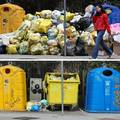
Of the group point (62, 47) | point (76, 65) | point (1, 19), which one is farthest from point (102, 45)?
point (1, 19)

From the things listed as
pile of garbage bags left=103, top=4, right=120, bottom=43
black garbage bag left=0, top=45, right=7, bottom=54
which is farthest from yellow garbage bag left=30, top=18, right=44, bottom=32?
pile of garbage bags left=103, top=4, right=120, bottom=43

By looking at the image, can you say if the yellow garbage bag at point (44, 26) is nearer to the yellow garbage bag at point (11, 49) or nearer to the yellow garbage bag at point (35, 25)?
the yellow garbage bag at point (35, 25)

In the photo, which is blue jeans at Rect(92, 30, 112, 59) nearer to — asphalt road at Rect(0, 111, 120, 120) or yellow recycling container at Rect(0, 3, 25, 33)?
asphalt road at Rect(0, 111, 120, 120)

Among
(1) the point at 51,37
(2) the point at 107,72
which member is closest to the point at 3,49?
(1) the point at 51,37

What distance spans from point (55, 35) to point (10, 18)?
130 inches

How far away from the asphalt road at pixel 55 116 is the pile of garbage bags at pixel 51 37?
16.3 feet

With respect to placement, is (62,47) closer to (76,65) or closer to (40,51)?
(40,51)

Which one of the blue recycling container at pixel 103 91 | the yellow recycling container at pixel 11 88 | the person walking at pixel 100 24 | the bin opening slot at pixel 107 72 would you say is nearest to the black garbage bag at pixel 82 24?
the person walking at pixel 100 24

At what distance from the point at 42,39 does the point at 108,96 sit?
557 centimetres

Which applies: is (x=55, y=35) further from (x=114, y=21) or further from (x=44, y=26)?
→ (x=114, y=21)

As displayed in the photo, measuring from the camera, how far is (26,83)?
528 inches

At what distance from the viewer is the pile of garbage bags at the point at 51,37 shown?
57.9ft

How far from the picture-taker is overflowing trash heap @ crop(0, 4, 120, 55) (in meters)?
17.7

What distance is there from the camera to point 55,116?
1240cm
